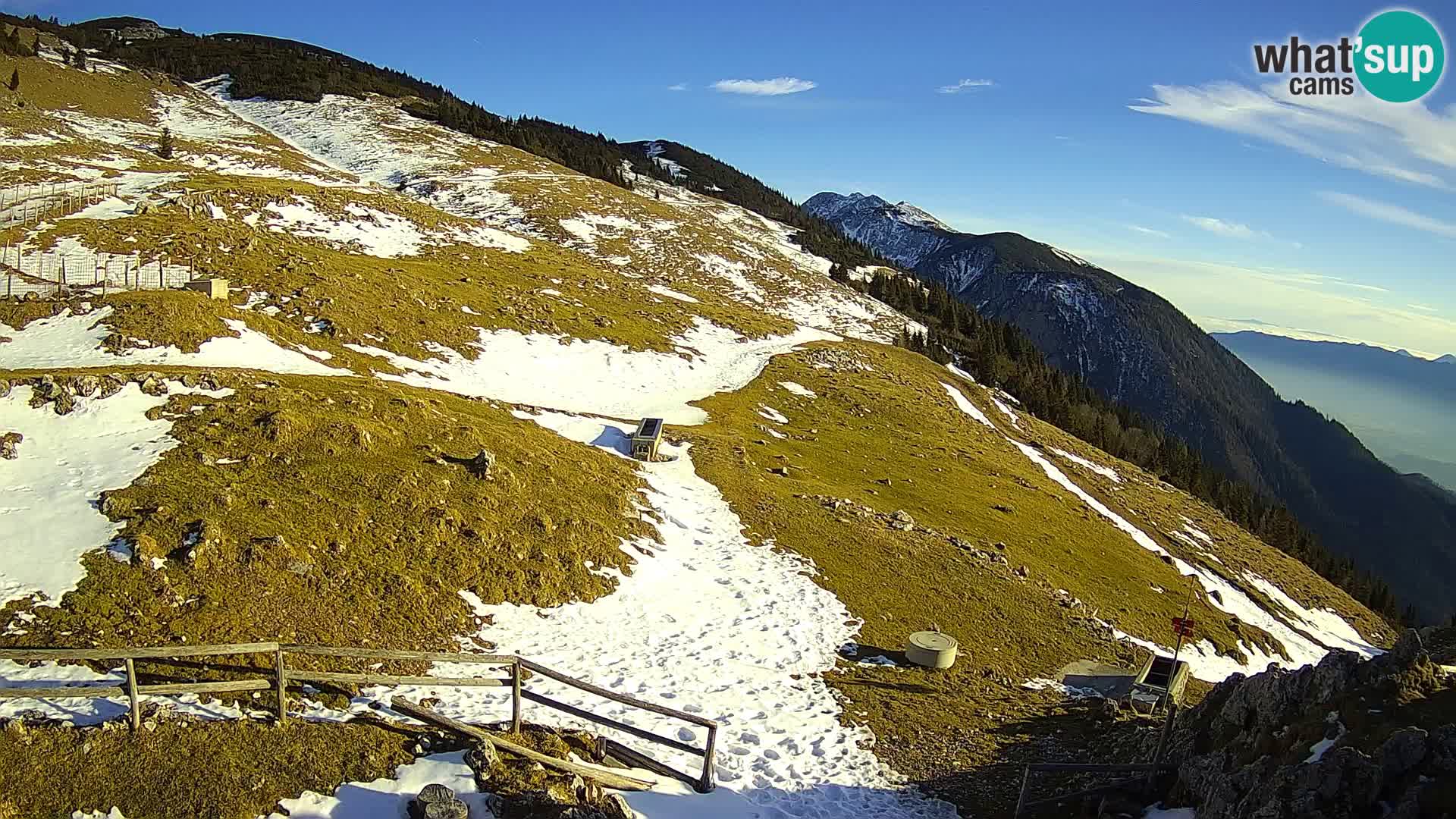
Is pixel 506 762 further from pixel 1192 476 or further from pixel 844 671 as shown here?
pixel 1192 476

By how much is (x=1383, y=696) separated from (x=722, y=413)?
42523 millimetres

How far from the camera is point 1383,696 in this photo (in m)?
12.2

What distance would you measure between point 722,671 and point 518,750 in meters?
8.12

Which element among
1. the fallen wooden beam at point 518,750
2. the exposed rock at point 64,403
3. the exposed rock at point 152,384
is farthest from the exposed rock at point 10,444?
the fallen wooden beam at point 518,750

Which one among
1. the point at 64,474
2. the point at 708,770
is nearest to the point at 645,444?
the point at 64,474

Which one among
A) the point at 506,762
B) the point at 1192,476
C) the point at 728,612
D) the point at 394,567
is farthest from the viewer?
the point at 1192,476

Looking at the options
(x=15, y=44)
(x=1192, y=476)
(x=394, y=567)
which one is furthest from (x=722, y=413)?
(x=15, y=44)

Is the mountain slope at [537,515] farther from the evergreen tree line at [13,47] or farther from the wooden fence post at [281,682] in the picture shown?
the evergreen tree line at [13,47]

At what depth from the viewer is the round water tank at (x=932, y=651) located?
23.9 m

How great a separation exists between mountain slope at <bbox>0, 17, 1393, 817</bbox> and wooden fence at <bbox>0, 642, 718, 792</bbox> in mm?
540

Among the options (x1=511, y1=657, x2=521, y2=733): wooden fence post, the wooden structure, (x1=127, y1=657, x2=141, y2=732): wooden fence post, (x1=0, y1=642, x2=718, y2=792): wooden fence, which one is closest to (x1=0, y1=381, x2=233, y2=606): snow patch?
(x1=0, y1=642, x2=718, y2=792): wooden fence

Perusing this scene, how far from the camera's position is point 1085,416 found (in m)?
116

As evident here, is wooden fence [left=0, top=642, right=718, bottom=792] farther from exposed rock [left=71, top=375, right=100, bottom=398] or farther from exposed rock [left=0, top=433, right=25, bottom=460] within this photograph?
exposed rock [left=71, top=375, right=100, bottom=398]

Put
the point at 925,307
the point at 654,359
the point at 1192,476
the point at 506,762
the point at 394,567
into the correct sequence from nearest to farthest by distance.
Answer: the point at 506,762
the point at 394,567
the point at 654,359
the point at 1192,476
the point at 925,307
